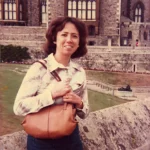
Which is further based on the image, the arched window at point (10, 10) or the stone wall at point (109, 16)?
the stone wall at point (109, 16)

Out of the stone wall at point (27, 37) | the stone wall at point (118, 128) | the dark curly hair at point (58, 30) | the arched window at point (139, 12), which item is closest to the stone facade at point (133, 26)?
the arched window at point (139, 12)

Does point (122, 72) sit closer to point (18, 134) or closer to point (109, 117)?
point (109, 117)

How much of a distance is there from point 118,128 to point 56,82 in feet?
2.20

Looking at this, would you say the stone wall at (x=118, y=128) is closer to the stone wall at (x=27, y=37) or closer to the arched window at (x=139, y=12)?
the stone wall at (x=27, y=37)

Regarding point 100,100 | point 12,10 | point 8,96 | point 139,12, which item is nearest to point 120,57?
point 100,100

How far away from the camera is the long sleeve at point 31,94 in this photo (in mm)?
1408

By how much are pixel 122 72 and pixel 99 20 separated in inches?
280

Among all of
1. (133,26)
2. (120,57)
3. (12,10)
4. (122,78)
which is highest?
(12,10)

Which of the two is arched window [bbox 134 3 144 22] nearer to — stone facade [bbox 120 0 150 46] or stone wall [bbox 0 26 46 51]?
stone facade [bbox 120 0 150 46]

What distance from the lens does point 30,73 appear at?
143 centimetres

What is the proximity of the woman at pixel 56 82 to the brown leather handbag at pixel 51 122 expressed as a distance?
0.08 ft

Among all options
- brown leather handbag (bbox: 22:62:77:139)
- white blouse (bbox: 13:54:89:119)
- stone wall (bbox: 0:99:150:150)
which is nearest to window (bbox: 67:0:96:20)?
stone wall (bbox: 0:99:150:150)

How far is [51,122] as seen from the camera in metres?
1.38

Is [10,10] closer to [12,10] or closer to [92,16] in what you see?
[12,10]
